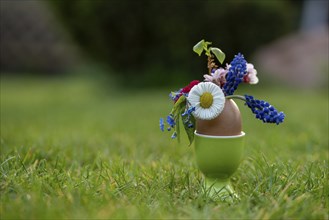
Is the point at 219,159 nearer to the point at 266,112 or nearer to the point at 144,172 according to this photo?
the point at 266,112

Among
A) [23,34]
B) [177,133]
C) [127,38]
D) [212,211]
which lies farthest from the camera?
[23,34]

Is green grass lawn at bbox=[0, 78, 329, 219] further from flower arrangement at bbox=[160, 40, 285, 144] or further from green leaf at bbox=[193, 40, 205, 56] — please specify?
green leaf at bbox=[193, 40, 205, 56]

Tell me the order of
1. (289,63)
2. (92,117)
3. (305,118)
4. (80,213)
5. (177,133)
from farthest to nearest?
(289,63)
(92,117)
(305,118)
(177,133)
(80,213)

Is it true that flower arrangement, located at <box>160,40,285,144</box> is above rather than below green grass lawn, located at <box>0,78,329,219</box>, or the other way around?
above

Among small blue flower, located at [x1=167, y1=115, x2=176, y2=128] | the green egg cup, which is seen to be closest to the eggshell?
the green egg cup

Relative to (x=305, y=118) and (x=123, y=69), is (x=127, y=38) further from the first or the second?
(x=305, y=118)

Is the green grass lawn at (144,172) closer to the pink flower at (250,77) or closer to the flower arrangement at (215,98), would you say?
the flower arrangement at (215,98)

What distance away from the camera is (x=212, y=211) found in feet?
5.95

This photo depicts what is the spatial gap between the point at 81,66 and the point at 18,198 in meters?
12.9

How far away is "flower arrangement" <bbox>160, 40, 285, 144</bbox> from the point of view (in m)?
2.01

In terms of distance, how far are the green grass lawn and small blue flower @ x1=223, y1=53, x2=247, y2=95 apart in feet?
1.62

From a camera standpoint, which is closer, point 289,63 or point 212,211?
point 212,211

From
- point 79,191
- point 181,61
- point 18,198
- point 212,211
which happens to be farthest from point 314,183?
point 181,61

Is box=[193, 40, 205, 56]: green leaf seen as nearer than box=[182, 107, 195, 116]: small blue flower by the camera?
No
